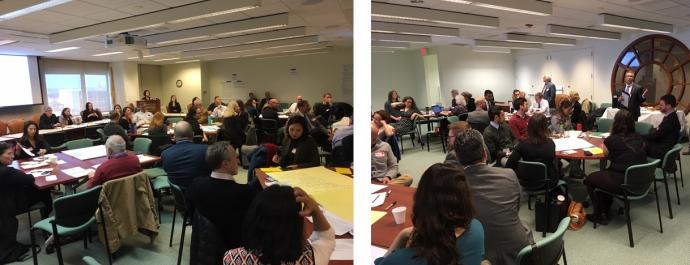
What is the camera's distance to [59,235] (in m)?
1.35

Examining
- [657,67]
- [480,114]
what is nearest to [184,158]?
[480,114]

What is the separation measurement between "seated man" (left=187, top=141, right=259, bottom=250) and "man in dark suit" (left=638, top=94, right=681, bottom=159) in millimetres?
4655

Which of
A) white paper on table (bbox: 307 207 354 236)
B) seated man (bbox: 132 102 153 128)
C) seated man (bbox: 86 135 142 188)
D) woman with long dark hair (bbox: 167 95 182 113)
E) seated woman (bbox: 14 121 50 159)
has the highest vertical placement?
woman with long dark hair (bbox: 167 95 182 113)

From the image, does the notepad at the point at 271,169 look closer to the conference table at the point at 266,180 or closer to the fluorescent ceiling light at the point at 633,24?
the conference table at the point at 266,180

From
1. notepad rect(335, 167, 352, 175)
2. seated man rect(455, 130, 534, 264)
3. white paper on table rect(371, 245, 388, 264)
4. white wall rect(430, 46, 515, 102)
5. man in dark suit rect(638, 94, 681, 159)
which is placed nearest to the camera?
notepad rect(335, 167, 352, 175)

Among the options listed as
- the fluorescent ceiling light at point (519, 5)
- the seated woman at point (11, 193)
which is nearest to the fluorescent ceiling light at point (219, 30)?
the seated woman at point (11, 193)

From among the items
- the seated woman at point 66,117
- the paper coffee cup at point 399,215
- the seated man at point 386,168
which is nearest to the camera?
the seated woman at point 66,117

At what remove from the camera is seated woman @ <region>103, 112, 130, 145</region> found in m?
1.31

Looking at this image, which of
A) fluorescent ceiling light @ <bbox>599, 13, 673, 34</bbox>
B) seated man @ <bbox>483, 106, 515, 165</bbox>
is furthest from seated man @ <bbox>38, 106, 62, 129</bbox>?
fluorescent ceiling light @ <bbox>599, 13, 673, 34</bbox>

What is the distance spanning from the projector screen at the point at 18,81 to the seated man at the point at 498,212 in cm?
181

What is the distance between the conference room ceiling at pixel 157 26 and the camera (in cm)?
104

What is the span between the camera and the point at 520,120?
3.78m

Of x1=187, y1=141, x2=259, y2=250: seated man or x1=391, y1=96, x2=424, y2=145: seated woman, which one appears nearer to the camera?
x1=187, y1=141, x2=259, y2=250: seated man

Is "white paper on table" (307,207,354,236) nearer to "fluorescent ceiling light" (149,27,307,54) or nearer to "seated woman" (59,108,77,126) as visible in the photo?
"fluorescent ceiling light" (149,27,307,54)
